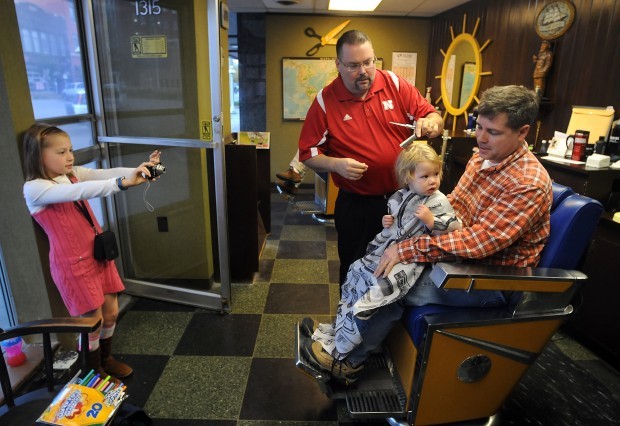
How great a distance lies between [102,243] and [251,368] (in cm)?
97

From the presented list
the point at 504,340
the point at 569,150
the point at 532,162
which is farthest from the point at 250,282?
the point at 569,150

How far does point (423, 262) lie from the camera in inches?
59.2

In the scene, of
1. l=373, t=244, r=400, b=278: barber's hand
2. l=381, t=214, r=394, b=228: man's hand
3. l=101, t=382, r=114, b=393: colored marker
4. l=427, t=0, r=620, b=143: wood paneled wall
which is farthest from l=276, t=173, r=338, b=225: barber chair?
l=101, t=382, r=114, b=393: colored marker

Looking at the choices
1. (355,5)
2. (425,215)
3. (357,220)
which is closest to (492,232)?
(425,215)

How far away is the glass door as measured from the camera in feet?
7.75

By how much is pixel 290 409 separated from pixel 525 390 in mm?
1170

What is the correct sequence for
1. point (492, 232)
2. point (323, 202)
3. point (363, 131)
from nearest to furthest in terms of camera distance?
point (492, 232), point (363, 131), point (323, 202)

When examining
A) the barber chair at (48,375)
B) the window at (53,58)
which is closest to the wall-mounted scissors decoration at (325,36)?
the window at (53,58)

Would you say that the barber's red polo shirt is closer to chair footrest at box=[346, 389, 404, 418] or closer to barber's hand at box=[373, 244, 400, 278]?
barber's hand at box=[373, 244, 400, 278]

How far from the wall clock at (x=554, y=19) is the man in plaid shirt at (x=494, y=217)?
6.30 feet

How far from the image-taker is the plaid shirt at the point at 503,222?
4.31 ft

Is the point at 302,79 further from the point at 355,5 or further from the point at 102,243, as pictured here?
the point at 102,243

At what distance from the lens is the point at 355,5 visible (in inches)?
179

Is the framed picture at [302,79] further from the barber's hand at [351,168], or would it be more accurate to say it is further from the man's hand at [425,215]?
the man's hand at [425,215]
